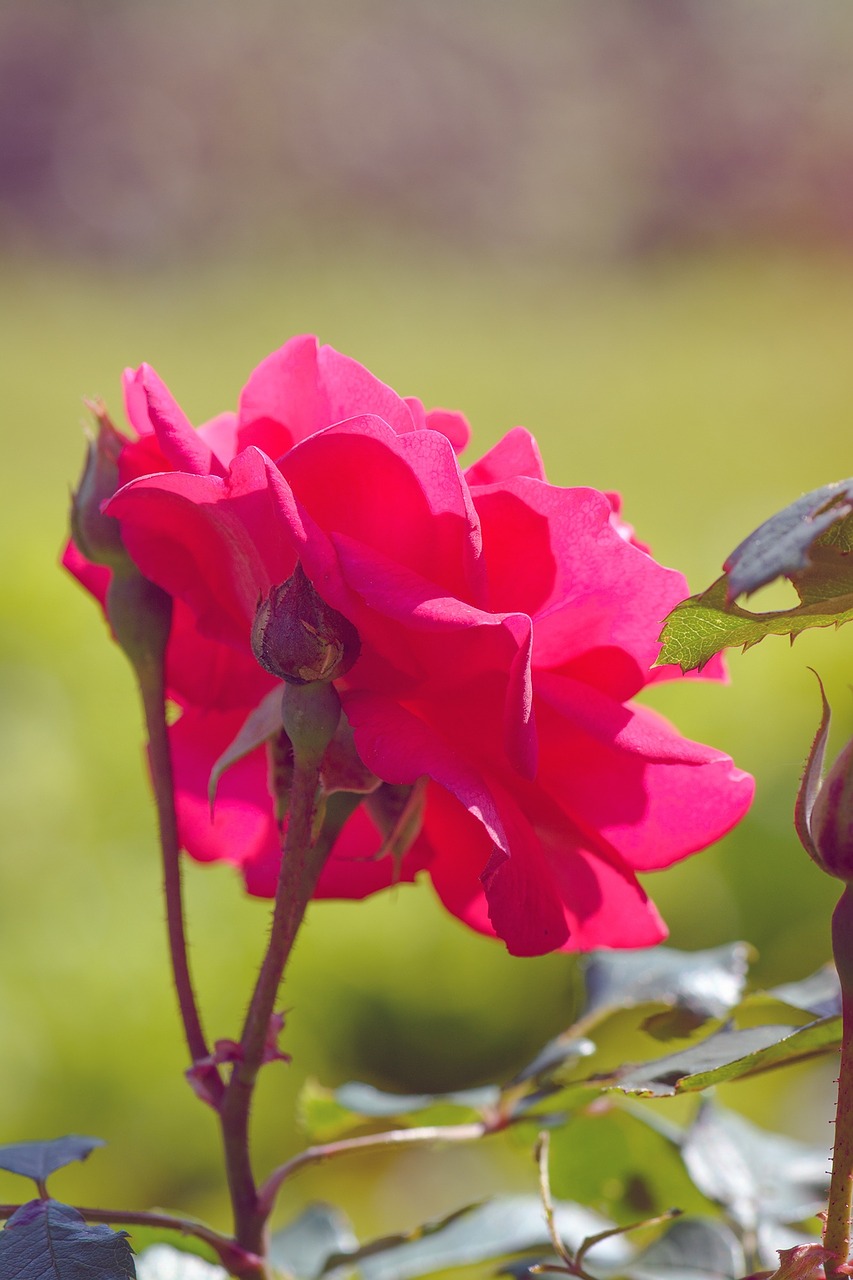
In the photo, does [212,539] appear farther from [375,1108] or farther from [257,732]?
[375,1108]

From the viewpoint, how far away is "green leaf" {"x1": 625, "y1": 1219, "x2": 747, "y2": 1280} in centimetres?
28

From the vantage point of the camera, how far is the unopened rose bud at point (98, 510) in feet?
0.72

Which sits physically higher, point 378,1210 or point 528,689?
point 528,689

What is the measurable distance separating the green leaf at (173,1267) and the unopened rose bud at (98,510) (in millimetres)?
142

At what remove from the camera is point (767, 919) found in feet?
3.80

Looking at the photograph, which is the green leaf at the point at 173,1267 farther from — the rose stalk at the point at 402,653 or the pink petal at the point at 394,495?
the pink petal at the point at 394,495

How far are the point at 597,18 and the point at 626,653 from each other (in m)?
5.61

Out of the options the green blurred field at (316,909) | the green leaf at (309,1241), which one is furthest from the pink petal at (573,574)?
the green leaf at (309,1241)

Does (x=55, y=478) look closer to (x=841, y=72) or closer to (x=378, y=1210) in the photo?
(x=378, y=1210)

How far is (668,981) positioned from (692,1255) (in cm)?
6

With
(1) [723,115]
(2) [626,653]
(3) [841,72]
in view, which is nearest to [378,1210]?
(2) [626,653]

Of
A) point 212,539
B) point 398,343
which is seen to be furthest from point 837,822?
point 398,343

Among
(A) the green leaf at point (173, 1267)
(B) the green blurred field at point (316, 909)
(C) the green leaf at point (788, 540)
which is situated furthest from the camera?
(B) the green blurred field at point (316, 909)

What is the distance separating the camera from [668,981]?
30 cm
